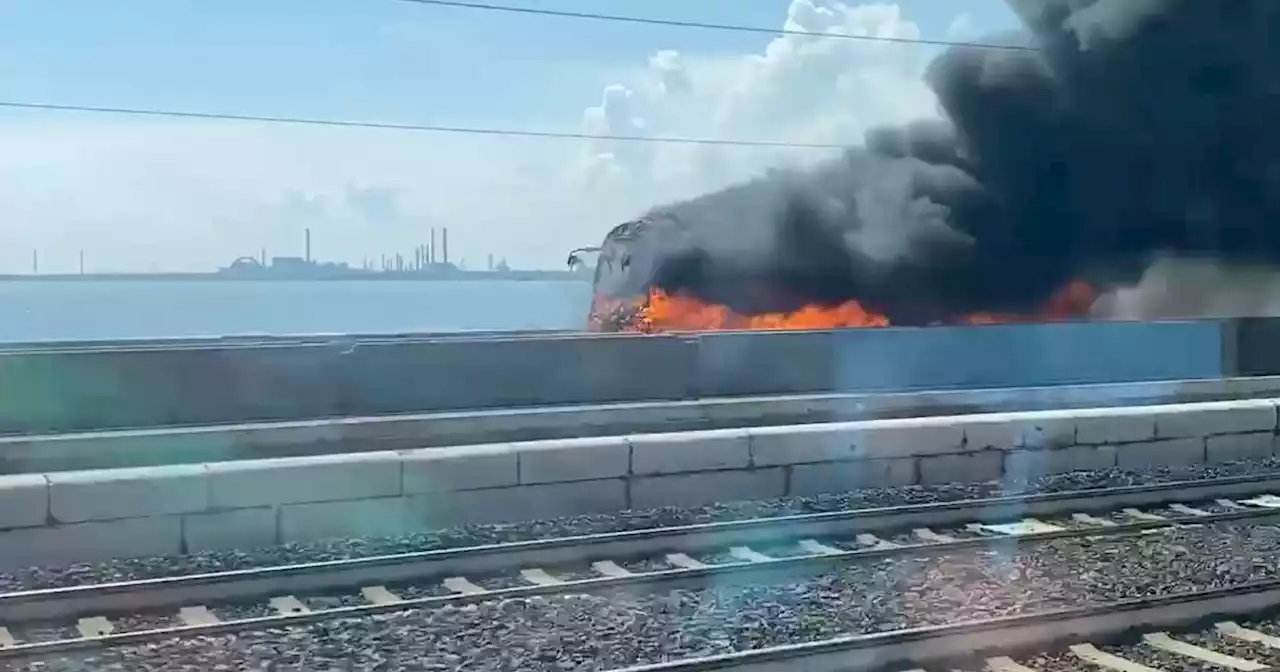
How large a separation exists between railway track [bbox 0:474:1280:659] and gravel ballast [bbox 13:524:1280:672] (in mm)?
172

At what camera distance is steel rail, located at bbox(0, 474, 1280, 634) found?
7828mm

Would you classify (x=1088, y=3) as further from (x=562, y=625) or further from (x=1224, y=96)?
(x=562, y=625)

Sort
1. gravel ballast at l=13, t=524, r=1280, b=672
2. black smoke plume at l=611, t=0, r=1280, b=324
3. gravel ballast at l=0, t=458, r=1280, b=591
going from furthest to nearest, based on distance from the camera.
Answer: black smoke plume at l=611, t=0, r=1280, b=324 → gravel ballast at l=0, t=458, r=1280, b=591 → gravel ballast at l=13, t=524, r=1280, b=672

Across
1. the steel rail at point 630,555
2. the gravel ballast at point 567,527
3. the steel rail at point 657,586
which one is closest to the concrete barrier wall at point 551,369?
the gravel ballast at point 567,527

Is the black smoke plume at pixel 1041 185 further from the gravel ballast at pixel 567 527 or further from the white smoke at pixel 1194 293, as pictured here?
the gravel ballast at pixel 567 527

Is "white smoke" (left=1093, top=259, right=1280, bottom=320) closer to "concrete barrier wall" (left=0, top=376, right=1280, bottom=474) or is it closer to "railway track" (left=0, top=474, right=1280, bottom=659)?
"concrete barrier wall" (left=0, top=376, right=1280, bottom=474)

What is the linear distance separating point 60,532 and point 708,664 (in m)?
4.87

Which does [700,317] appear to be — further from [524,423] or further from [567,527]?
[567,527]

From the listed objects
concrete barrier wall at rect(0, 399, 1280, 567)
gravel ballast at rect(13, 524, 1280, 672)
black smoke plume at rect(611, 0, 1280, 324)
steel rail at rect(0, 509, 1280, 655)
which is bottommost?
gravel ballast at rect(13, 524, 1280, 672)

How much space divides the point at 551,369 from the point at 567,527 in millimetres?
6447

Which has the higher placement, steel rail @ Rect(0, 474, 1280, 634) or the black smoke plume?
the black smoke plume

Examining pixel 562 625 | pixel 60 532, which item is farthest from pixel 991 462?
pixel 60 532

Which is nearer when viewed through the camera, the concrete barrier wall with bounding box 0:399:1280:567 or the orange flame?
the concrete barrier wall with bounding box 0:399:1280:567

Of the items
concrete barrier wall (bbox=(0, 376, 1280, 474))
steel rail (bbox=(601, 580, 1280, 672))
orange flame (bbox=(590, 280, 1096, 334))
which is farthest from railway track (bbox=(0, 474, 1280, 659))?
orange flame (bbox=(590, 280, 1096, 334))
